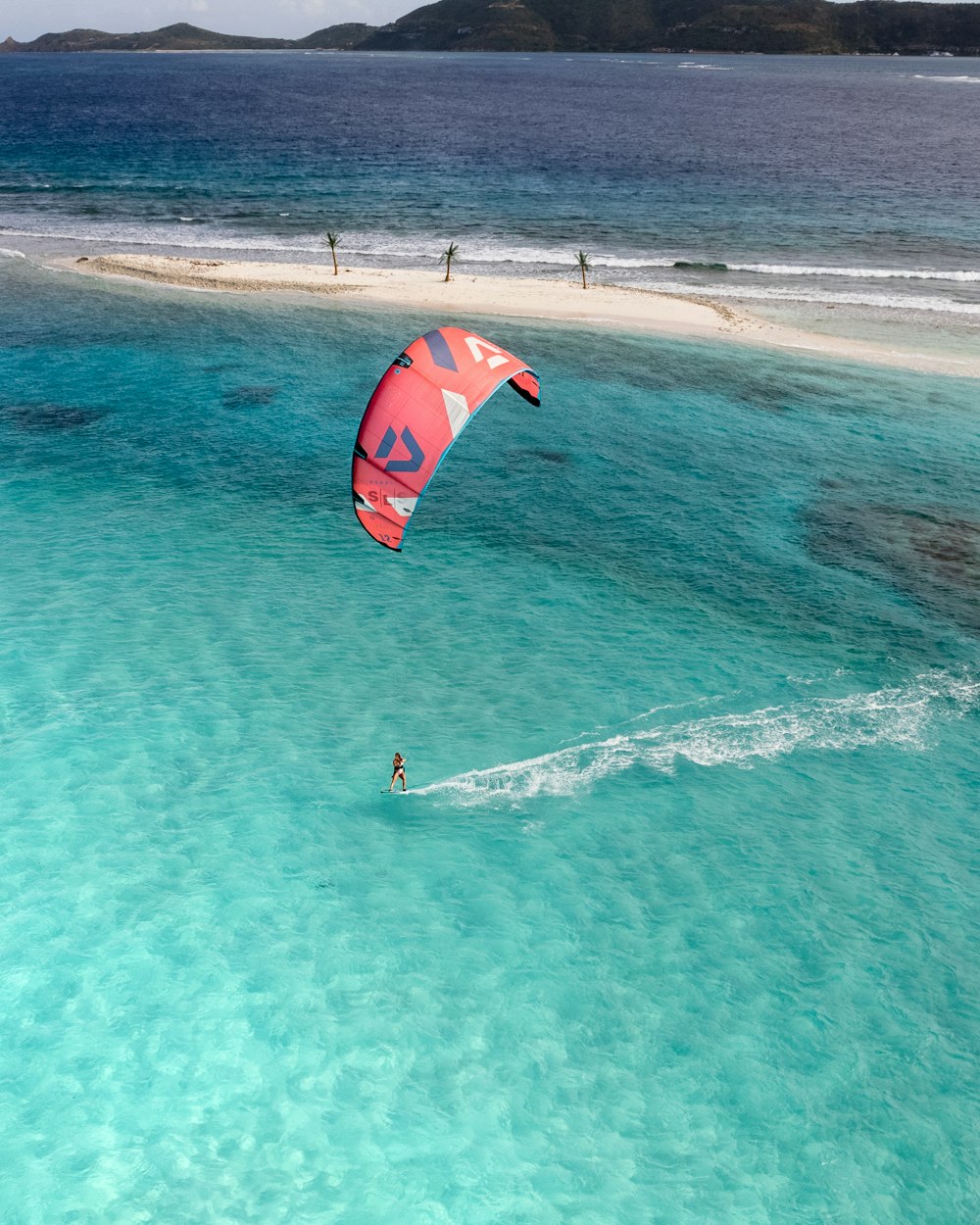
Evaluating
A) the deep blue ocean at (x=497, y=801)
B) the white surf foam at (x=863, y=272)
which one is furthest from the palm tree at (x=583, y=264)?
the deep blue ocean at (x=497, y=801)

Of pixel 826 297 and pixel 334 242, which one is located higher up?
pixel 334 242

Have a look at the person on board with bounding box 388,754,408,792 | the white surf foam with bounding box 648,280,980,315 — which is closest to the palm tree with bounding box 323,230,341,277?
the white surf foam with bounding box 648,280,980,315

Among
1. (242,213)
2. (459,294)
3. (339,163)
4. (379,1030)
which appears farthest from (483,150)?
(379,1030)

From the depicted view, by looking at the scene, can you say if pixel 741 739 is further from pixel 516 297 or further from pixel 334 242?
pixel 334 242

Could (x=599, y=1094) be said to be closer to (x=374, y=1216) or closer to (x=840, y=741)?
(x=374, y=1216)

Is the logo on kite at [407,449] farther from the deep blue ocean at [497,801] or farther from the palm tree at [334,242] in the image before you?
the palm tree at [334,242]

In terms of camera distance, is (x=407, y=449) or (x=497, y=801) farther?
(x=497, y=801)

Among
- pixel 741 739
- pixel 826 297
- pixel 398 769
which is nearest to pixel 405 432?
pixel 398 769

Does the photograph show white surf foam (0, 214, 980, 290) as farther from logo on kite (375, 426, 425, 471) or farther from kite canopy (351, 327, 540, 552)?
logo on kite (375, 426, 425, 471)
